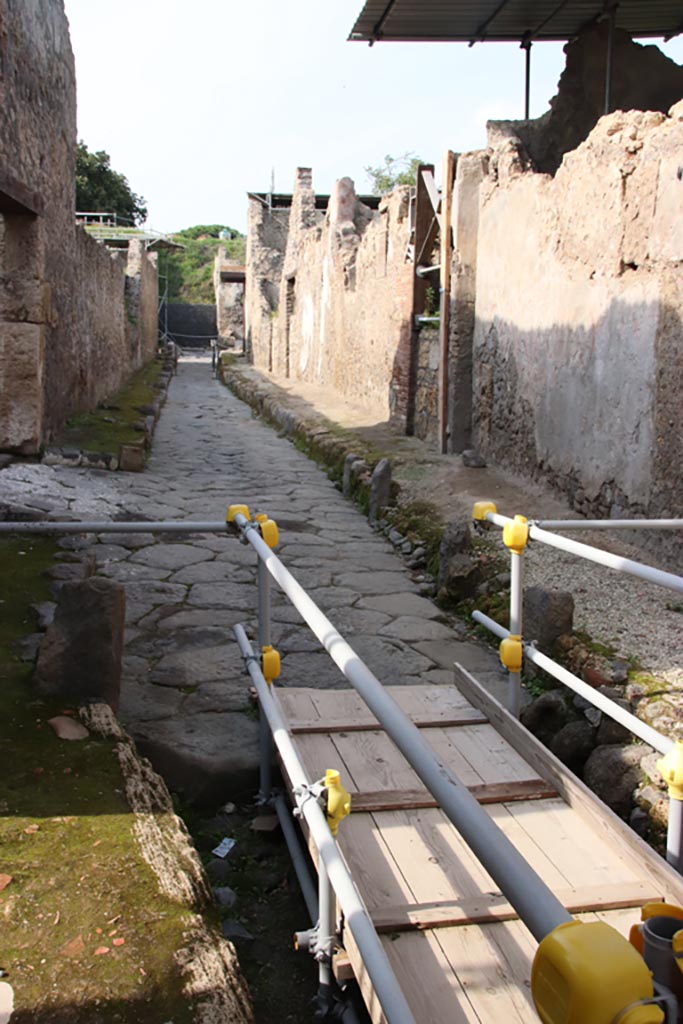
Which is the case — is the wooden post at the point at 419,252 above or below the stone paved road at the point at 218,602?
above

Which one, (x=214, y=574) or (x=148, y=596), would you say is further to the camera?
(x=214, y=574)

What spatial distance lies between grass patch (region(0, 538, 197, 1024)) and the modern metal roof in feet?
24.2

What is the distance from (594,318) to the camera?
5.45 meters

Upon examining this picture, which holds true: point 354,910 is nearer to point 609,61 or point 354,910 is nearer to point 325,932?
point 325,932

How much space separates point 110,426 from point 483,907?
8500mm

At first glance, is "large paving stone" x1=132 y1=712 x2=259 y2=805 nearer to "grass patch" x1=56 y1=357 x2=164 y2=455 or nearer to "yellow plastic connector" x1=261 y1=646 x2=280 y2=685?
"yellow plastic connector" x1=261 y1=646 x2=280 y2=685

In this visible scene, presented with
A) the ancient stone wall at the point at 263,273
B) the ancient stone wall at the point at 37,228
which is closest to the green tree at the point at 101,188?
the ancient stone wall at the point at 263,273

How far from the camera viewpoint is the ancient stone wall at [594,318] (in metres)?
4.57

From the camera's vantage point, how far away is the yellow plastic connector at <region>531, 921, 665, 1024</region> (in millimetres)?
760

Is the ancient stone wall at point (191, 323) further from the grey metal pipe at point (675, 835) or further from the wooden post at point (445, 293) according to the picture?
the grey metal pipe at point (675, 835)

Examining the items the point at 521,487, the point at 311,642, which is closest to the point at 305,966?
the point at 311,642

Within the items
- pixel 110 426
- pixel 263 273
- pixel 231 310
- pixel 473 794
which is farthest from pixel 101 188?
pixel 473 794

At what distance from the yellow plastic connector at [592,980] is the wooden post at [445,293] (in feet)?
24.8

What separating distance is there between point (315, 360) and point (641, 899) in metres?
14.6
